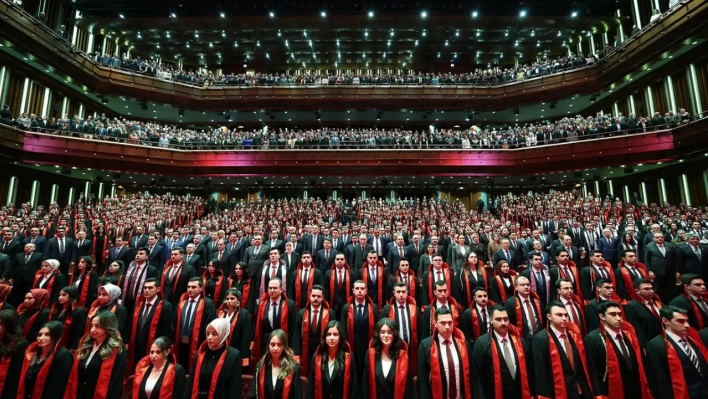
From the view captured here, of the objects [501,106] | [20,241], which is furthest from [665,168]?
[20,241]

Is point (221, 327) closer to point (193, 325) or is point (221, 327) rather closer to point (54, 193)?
point (193, 325)

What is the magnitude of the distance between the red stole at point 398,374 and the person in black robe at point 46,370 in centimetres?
223

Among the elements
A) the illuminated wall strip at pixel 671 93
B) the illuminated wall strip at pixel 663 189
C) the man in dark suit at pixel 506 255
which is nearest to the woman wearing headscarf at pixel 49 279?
the man in dark suit at pixel 506 255

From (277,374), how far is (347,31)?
21.7m

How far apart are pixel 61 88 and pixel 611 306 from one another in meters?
21.7

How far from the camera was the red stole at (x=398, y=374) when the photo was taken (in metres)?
2.66

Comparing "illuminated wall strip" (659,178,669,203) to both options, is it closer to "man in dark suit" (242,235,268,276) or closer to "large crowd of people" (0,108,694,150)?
"large crowd of people" (0,108,694,150)

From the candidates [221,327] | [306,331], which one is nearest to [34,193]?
[306,331]

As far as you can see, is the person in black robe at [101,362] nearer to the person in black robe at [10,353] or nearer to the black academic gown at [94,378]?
the black academic gown at [94,378]

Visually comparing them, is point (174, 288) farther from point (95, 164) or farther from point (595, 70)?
point (595, 70)

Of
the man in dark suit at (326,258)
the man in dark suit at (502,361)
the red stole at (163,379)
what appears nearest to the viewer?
the red stole at (163,379)

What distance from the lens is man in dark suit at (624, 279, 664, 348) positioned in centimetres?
335

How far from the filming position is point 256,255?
575 centimetres

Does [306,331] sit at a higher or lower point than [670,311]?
lower
